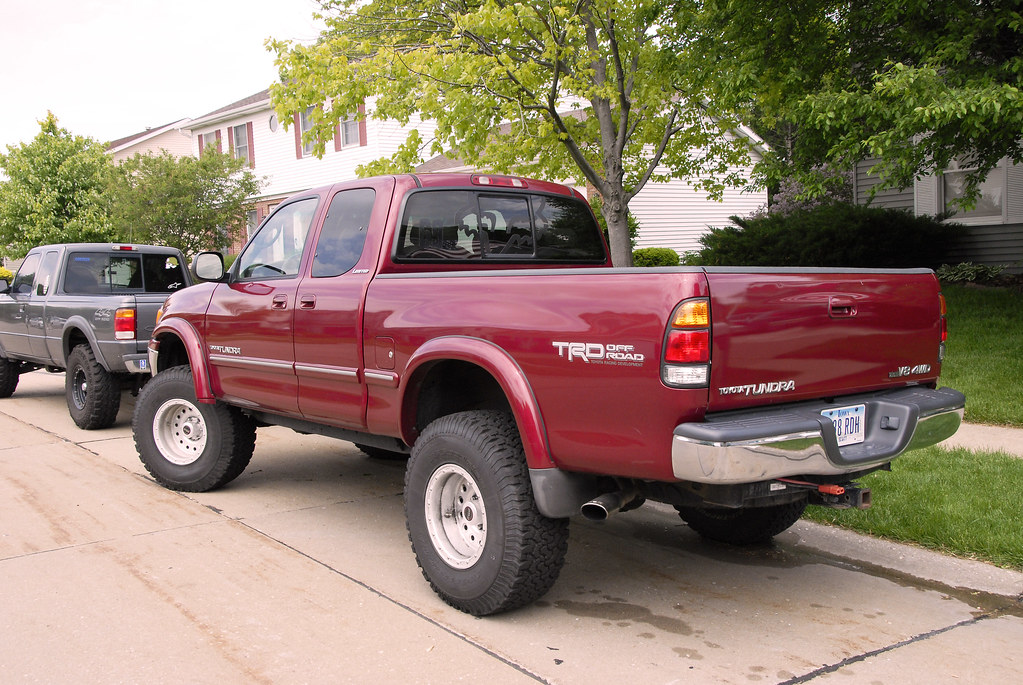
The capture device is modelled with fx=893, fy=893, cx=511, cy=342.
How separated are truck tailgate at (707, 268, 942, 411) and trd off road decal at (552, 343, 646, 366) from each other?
31 centimetres

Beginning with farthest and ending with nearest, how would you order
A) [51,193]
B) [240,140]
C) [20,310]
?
[240,140]
[51,193]
[20,310]

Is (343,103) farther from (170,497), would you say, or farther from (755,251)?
(755,251)

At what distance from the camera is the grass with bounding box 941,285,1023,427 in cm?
823

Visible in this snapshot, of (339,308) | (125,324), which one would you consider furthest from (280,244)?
(125,324)

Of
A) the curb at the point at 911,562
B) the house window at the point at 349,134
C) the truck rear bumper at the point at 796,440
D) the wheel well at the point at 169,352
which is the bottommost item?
the curb at the point at 911,562

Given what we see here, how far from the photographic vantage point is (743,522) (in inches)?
205

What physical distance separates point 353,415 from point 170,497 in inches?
87.7

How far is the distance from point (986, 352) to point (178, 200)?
19265mm

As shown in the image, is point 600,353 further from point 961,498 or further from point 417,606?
point 961,498

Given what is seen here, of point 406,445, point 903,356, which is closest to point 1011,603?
point 903,356

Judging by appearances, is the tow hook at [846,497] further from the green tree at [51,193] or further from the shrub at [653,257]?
the green tree at [51,193]

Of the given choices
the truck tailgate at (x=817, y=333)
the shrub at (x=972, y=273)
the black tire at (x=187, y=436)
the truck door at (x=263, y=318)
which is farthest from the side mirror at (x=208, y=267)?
the shrub at (x=972, y=273)

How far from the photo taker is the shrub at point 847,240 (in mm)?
14891

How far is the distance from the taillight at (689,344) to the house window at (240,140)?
28429mm
